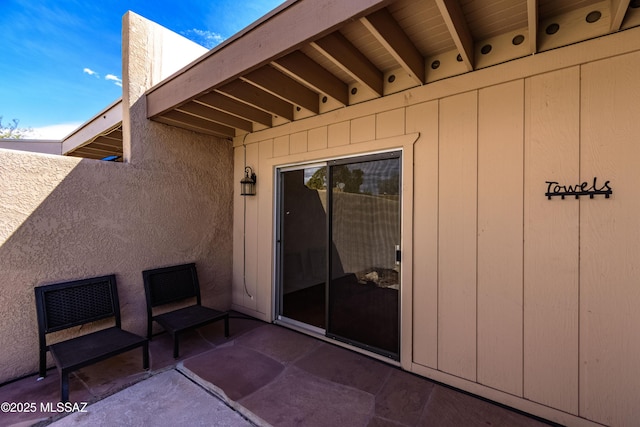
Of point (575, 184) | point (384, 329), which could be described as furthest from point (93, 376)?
point (575, 184)

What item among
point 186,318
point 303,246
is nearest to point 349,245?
point 303,246

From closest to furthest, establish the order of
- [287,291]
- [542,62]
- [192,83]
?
[542,62] → [192,83] → [287,291]

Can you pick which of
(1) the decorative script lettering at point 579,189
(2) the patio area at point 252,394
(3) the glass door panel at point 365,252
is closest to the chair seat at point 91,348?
(2) the patio area at point 252,394

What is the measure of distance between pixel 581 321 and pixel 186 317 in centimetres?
337

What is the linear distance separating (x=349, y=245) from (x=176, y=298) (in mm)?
2190

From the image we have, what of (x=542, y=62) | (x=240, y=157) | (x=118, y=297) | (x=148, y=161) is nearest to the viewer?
→ (x=542, y=62)

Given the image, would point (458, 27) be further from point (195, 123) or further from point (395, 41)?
point (195, 123)

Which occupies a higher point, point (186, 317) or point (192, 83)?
point (192, 83)

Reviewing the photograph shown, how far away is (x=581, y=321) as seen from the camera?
1.76 m

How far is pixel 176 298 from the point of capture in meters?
3.28

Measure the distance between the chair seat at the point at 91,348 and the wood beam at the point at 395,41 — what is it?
303 centimetres

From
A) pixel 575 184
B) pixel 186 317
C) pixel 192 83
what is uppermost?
pixel 192 83

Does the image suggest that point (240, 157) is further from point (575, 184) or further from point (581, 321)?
point (581, 321)

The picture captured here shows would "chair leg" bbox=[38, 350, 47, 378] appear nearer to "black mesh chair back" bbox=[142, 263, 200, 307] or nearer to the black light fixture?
"black mesh chair back" bbox=[142, 263, 200, 307]
